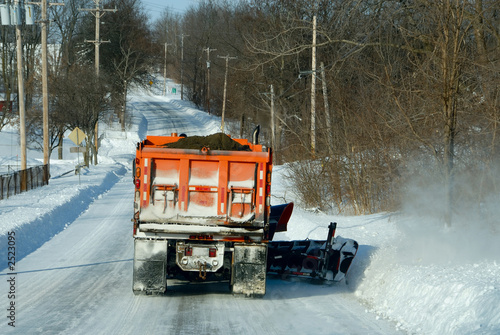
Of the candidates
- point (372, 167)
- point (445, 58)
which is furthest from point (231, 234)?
point (372, 167)

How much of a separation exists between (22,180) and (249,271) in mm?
17250

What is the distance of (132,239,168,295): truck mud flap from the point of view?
8.67 metres

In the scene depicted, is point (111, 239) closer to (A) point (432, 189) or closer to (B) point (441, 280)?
(A) point (432, 189)

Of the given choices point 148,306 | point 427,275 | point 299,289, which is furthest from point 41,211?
point 427,275

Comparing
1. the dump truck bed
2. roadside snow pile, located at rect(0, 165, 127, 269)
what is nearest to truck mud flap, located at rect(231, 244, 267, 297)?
the dump truck bed

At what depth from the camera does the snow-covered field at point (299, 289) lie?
7.12 m

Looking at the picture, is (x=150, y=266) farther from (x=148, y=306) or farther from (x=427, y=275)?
(x=427, y=275)

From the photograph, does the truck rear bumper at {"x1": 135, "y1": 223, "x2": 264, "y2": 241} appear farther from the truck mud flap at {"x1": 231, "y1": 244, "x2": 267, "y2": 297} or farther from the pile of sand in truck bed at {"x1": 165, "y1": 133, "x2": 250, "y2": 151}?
the pile of sand in truck bed at {"x1": 165, "y1": 133, "x2": 250, "y2": 151}

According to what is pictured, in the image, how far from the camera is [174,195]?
8.63 meters

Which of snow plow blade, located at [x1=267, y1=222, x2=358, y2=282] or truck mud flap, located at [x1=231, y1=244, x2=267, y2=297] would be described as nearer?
truck mud flap, located at [x1=231, y1=244, x2=267, y2=297]

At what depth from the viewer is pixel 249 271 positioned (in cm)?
876

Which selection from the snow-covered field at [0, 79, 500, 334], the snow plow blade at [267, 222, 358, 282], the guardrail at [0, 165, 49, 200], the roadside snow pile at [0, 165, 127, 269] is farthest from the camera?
the guardrail at [0, 165, 49, 200]

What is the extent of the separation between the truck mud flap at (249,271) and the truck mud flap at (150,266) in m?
1.09

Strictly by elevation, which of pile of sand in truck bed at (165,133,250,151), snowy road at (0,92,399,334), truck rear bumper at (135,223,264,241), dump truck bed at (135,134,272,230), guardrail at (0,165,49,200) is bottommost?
guardrail at (0,165,49,200)
